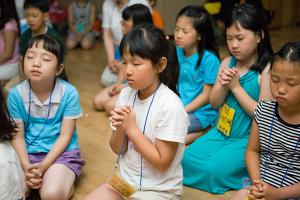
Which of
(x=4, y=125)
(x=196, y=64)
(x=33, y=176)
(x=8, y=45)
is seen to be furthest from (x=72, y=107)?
(x=8, y=45)

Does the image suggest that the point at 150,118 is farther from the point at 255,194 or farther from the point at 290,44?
the point at 290,44

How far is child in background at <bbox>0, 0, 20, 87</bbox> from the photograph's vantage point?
122 inches

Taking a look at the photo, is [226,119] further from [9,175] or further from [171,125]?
[9,175]

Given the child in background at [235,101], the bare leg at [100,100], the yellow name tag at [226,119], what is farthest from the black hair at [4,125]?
the bare leg at [100,100]

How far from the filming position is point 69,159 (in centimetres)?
211

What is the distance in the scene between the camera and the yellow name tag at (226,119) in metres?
2.17

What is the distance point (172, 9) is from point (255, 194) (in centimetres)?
337

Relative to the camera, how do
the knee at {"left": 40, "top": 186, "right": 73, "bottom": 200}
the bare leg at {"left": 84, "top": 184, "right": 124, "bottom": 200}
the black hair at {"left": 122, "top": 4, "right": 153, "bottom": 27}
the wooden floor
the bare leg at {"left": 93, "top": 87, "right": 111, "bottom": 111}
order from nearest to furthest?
the bare leg at {"left": 84, "top": 184, "right": 124, "bottom": 200}, the knee at {"left": 40, "top": 186, "right": 73, "bottom": 200}, the wooden floor, the black hair at {"left": 122, "top": 4, "right": 153, "bottom": 27}, the bare leg at {"left": 93, "top": 87, "right": 111, "bottom": 111}

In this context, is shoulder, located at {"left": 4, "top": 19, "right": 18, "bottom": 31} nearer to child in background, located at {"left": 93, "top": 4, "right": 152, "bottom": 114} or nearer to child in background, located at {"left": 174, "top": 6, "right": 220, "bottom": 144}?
child in background, located at {"left": 93, "top": 4, "right": 152, "bottom": 114}

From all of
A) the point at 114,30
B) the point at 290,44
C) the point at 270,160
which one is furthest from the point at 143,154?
the point at 114,30

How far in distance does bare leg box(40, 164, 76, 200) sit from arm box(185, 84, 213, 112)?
816mm

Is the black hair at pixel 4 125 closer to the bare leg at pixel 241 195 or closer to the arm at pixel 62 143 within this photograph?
the arm at pixel 62 143

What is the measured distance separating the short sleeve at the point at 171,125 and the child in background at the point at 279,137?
0.30 m

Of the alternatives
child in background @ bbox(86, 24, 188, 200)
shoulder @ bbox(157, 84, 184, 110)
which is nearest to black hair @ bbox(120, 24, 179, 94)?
child in background @ bbox(86, 24, 188, 200)
